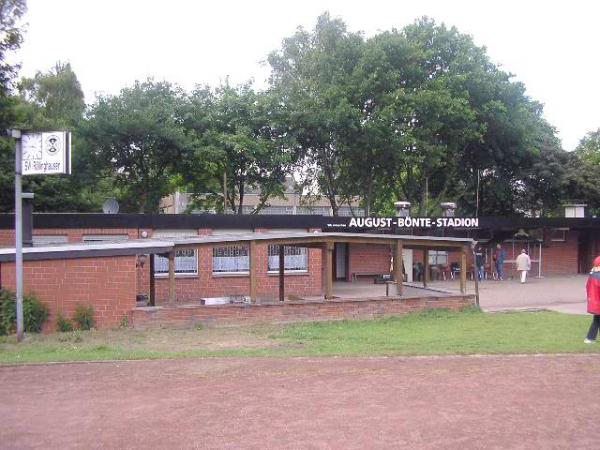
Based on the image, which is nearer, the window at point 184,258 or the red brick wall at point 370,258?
the window at point 184,258

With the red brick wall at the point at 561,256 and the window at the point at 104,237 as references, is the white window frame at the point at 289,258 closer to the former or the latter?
the window at the point at 104,237

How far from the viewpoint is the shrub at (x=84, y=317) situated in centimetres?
1513

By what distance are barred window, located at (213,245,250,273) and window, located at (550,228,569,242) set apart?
17482mm

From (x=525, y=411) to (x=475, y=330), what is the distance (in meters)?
7.03

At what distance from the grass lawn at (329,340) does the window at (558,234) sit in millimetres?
19093

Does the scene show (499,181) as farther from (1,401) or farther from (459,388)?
(1,401)

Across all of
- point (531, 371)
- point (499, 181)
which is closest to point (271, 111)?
point (499, 181)

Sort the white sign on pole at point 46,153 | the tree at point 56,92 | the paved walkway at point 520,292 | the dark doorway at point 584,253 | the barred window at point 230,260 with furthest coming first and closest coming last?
the tree at point 56,92, the dark doorway at point 584,253, the barred window at point 230,260, the paved walkway at point 520,292, the white sign on pole at point 46,153

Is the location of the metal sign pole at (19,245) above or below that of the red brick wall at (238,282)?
above

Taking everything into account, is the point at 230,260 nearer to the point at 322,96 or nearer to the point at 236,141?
the point at 236,141

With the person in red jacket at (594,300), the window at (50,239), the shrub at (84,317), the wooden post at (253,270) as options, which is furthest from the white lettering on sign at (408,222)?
the person in red jacket at (594,300)

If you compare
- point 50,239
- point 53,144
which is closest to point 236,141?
point 50,239

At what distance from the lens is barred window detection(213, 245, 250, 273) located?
989 inches

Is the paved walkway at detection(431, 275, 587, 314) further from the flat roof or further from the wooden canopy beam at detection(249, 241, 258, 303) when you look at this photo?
the wooden canopy beam at detection(249, 241, 258, 303)
